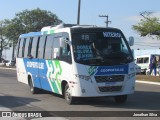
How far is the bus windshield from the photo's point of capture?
1414cm

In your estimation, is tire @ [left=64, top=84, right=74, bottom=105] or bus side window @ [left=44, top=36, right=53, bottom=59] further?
bus side window @ [left=44, top=36, right=53, bottom=59]

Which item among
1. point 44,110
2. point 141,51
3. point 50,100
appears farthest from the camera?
point 141,51

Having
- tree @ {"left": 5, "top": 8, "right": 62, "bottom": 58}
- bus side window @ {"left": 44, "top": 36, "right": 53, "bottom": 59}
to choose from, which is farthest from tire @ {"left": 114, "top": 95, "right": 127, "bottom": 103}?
tree @ {"left": 5, "top": 8, "right": 62, "bottom": 58}

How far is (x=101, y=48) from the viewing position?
1441 centimetres

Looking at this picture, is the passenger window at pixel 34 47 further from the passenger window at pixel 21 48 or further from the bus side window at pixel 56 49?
the bus side window at pixel 56 49

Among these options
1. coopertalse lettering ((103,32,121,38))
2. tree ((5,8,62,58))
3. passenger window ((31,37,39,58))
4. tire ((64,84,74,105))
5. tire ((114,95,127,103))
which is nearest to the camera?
tire ((64,84,74,105))

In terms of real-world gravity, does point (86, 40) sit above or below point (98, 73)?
above

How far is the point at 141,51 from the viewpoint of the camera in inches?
2485

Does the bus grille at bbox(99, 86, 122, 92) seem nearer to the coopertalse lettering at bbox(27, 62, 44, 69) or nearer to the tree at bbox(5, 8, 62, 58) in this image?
the coopertalse lettering at bbox(27, 62, 44, 69)

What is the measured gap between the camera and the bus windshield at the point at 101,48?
14141 millimetres

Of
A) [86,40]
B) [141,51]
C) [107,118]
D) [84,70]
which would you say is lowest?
[141,51]

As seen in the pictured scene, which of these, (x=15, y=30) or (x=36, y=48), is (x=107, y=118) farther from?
(x=15, y=30)

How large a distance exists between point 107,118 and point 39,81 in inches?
264

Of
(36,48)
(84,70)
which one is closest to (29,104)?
(84,70)
